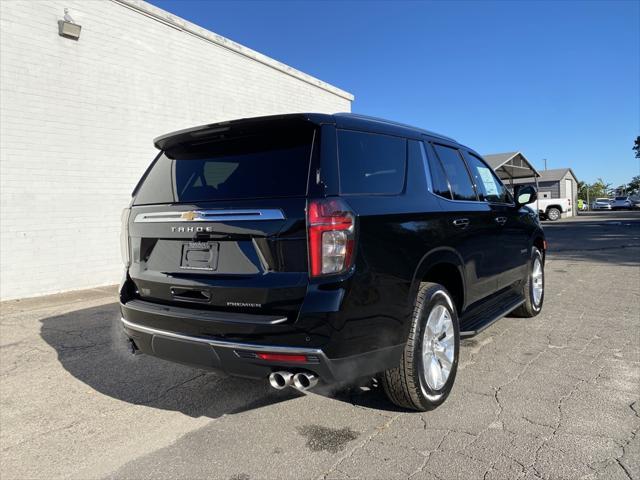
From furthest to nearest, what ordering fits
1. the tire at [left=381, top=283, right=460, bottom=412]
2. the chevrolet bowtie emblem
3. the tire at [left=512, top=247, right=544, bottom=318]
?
the tire at [left=512, top=247, right=544, bottom=318], the tire at [left=381, top=283, right=460, bottom=412], the chevrolet bowtie emblem

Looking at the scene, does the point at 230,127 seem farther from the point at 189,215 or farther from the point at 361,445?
the point at 361,445

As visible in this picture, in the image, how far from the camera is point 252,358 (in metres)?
2.58

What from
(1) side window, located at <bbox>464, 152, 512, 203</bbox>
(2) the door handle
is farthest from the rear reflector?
(1) side window, located at <bbox>464, 152, 512, 203</bbox>

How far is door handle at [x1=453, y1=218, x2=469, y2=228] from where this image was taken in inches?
143

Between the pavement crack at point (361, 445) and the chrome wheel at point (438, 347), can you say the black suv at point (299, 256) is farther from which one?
the pavement crack at point (361, 445)

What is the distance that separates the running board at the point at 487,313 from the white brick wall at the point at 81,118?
23.5ft

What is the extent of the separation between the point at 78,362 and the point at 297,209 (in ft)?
10.8

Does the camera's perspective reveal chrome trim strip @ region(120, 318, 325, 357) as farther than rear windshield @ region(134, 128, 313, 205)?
No

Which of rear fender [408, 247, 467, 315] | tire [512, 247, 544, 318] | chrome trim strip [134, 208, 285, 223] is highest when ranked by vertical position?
chrome trim strip [134, 208, 285, 223]

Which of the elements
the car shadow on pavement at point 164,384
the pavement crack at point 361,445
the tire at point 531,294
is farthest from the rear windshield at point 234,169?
the tire at point 531,294

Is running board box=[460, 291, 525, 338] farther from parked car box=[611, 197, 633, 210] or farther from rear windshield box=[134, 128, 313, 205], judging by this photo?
parked car box=[611, 197, 633, 210]

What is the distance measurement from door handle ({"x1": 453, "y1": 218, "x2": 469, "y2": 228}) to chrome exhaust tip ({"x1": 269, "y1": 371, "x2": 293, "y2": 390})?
5.85 feet

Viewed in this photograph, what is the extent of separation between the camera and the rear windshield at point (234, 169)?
2713mm

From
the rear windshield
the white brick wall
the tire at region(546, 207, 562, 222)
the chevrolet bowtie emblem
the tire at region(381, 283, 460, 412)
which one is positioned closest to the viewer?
the rear windshield
